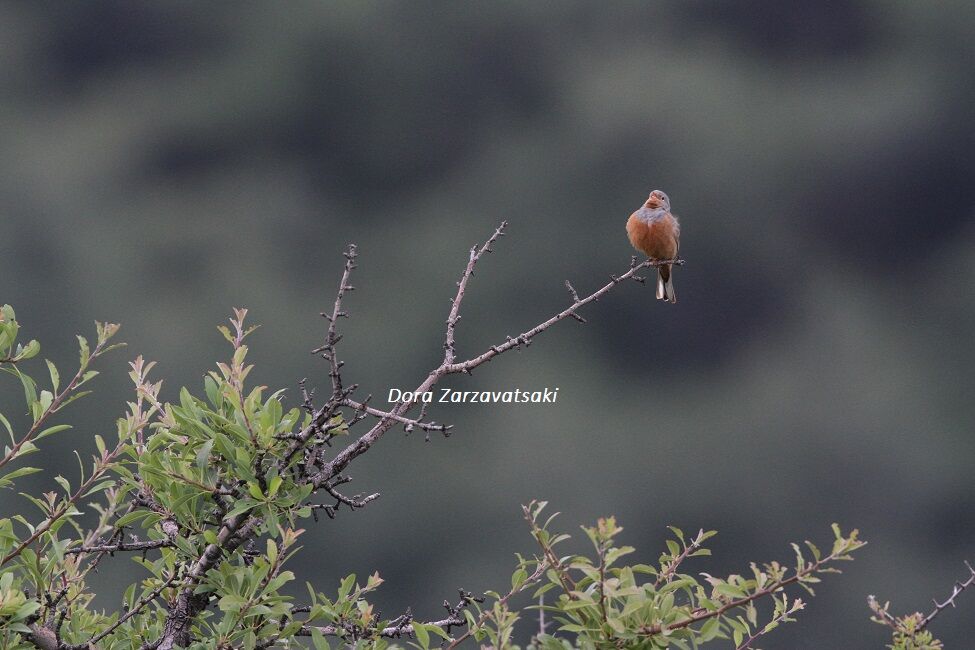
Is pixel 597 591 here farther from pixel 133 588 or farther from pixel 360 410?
pixel 133 588

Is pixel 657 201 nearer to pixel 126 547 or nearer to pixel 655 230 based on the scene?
pixel 655 230

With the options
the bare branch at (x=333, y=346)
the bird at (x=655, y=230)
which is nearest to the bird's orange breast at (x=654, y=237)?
the bird at (x=655, y=230)

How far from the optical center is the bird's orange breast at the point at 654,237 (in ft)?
18.4

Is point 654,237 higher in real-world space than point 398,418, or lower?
higher

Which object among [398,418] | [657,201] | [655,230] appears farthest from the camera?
[657,201]

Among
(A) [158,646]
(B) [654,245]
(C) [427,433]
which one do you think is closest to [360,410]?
(C) [427,433]

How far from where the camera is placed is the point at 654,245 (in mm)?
5641

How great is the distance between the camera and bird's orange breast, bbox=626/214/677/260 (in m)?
5.61

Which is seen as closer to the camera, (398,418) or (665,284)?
(398,418)

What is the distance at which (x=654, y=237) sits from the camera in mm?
5609

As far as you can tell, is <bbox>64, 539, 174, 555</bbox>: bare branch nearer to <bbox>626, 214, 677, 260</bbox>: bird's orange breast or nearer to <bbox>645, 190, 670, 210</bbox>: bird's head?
<bbox>626, 214, 677, 260</bbox>: bird's orange breast

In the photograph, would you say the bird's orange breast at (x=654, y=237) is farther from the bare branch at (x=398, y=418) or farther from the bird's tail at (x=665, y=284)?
the bare branch at (x=398, y=418)

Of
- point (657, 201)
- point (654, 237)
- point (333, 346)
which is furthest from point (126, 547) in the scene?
point (657, 201)

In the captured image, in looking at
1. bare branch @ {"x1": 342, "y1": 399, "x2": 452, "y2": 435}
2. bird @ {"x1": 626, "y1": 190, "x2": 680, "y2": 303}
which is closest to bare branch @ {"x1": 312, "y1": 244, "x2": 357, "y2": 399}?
bare branch @ {"x1": 342, "y1": 399, "x2": 452, "y2": 435}
